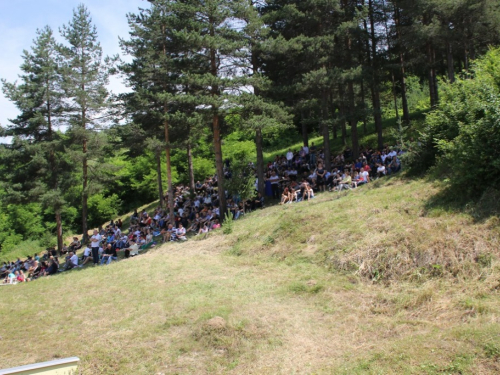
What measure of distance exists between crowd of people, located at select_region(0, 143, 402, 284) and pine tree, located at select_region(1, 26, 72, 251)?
368 cm

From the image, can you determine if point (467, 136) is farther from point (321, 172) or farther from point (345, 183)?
point (321, 172)

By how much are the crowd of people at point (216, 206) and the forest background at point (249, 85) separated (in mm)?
1082

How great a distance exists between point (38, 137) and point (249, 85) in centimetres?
1406

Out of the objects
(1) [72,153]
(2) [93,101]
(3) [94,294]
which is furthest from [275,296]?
(2) [93,101]

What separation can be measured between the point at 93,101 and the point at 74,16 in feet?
17.6

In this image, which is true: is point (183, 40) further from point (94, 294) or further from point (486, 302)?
point (486, 302)

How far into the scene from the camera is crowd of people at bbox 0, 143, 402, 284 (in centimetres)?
1580

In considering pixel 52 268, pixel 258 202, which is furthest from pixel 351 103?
pixel 52 268

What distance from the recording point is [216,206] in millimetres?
19438

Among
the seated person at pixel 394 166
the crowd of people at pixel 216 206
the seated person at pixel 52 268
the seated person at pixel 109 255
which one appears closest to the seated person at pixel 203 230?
the crowd of people at pixel 216 206

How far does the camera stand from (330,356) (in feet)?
19.2

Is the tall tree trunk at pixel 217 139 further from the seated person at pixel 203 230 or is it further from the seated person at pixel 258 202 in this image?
the seated person at pixel 258 202

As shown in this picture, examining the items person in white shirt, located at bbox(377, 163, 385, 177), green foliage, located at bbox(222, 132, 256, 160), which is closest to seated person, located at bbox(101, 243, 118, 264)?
person in white shirt, located at bbox(377, 163, 385, 177)

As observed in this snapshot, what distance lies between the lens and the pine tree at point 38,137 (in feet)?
72.7
